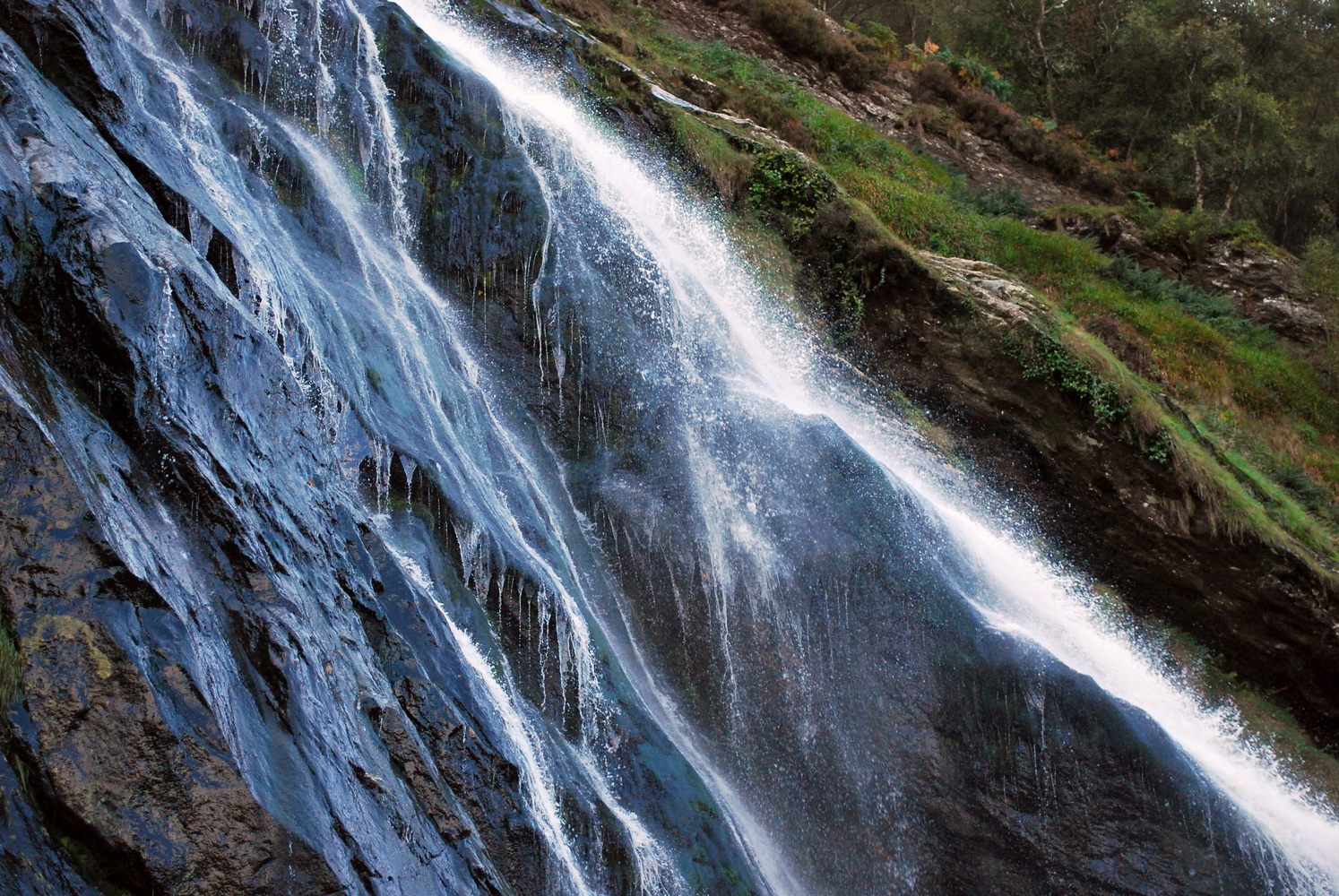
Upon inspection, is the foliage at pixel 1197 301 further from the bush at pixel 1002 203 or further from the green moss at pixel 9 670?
the green moss at pixel 9 670

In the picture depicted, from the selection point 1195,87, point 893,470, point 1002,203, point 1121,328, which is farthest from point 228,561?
point 1195,87

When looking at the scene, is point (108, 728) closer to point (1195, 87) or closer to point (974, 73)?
point (974, 73)

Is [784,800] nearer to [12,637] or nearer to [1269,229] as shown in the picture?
[12,637]

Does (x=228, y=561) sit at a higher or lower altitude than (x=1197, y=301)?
lower

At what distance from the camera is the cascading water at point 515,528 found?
514 centimetres

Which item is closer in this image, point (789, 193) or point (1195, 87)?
point (789, 193)

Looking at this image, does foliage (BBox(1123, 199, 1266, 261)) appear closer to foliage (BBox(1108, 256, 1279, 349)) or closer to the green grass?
the green grass

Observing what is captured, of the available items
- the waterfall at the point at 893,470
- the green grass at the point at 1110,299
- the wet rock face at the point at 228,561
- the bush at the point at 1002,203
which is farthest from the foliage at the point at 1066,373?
the wet rock face at the point at 228,561

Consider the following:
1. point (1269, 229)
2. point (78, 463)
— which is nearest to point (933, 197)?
point (1269, 229)

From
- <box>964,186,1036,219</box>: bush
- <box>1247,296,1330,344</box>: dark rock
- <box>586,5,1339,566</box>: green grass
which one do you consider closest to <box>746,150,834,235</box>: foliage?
<box>586,5,1339,566</box>: green grass

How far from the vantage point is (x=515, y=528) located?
909 centimetres

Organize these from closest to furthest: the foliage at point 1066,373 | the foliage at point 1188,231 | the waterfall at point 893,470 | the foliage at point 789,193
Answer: the waterfall at point 893,470 → the foliage at point 1066,373 → the foliage at point 789,193 → the foliage at point 1188,231

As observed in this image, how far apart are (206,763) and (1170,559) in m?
12.9

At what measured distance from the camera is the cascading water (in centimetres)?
514
